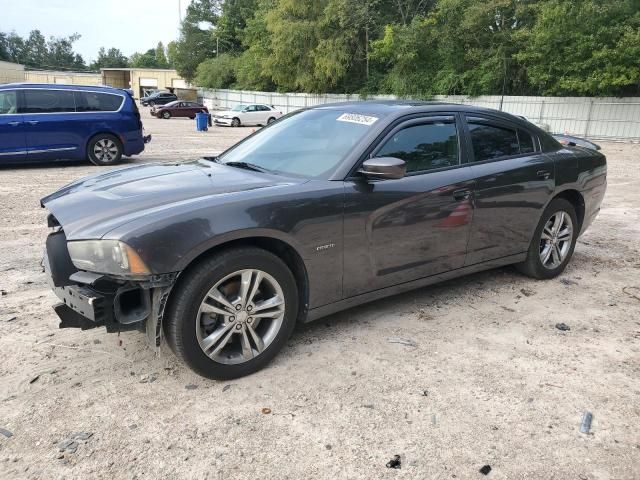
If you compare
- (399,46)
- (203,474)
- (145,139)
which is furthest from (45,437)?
(399,46)

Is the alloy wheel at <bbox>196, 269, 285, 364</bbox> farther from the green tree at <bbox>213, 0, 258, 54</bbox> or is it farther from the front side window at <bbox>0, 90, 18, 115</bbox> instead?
the green tree at <bbox>213, 0, 258, 54</bbox>

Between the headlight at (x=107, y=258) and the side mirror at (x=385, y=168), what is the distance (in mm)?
1494

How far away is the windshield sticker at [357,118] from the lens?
364 cm

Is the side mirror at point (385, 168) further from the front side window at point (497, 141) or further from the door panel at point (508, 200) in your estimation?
the front side window at point (497, 141)

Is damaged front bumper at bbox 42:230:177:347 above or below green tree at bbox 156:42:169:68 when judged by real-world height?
below

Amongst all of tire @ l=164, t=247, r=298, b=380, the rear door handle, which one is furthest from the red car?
tire @ l=164, t=247, r=298, b=380

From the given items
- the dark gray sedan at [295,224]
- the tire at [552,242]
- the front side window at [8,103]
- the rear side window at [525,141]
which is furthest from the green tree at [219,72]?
the dark gray sedan at [295,224]

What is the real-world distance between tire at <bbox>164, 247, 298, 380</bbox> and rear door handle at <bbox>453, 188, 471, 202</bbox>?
1502 mm

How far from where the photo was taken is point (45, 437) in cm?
249

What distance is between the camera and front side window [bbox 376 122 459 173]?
364cm

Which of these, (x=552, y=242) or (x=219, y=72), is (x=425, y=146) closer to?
(x=552, y=242)

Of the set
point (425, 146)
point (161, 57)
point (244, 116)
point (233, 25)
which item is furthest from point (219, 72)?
point (161, 57)

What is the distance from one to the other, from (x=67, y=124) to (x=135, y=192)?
29.0 feet

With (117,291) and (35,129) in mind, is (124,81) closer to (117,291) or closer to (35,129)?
(35,129)
